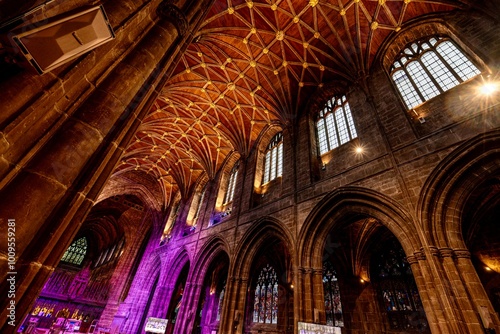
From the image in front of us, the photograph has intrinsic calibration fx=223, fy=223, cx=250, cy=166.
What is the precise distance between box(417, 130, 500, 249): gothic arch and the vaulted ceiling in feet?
17.4

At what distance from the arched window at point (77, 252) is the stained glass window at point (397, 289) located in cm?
3037

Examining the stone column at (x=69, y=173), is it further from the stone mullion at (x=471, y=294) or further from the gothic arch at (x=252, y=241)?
the gothic arch at (x=252, y=241)

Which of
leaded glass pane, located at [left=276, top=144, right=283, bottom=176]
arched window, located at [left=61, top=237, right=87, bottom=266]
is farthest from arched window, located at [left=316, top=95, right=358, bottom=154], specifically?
arched window, located at [left=61, top=237, right=87, bottom=266]

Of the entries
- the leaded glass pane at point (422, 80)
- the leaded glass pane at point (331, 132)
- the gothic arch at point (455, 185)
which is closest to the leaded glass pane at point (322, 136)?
the leaded glass pane at point (331, 132)

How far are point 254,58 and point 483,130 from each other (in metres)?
9.23

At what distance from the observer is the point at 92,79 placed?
8.43 feet

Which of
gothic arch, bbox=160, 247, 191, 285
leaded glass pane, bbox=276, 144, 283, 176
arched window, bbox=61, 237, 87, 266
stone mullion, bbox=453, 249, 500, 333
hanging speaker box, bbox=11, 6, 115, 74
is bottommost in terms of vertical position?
stone mullion, bbox=453, 249, 500, 333

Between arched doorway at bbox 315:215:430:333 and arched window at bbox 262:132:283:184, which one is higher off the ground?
arched window at bbox 262:132:283:184

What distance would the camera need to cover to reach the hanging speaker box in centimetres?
173

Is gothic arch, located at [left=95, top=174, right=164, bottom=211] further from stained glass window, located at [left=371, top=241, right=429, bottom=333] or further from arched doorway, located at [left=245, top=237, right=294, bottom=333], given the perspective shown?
stained glass window, located at [left=371, top=241, right=429, bottom=333]

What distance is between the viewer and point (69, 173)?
2.16 m

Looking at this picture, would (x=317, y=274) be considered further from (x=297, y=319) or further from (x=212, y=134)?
(x=212, y=134)

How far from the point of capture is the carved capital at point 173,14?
3.88 m

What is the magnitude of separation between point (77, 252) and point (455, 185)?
33836 mm
